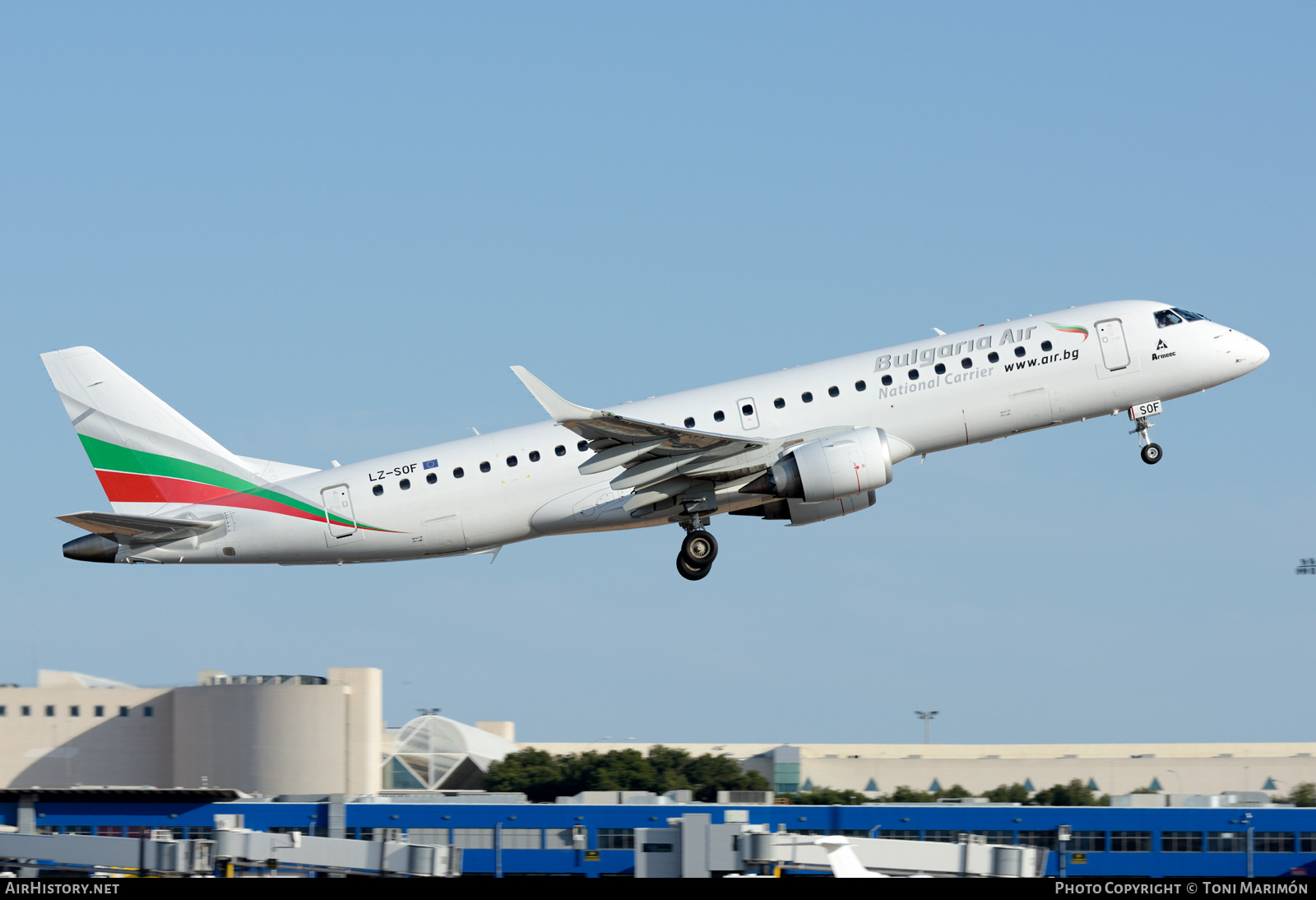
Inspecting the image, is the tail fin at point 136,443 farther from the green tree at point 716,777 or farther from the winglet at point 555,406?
the green tree at point 716,777

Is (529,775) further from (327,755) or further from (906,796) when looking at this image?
(906,796)

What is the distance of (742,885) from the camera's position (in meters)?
26.6

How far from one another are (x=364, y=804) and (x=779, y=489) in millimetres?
29375

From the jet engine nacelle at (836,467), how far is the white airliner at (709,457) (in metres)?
0.05

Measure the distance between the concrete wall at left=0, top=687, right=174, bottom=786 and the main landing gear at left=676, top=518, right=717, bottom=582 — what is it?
70856 mm

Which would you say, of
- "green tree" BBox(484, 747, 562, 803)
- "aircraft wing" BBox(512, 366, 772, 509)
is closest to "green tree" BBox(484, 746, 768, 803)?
"green tree" BBox(484, 747, 562, 803)

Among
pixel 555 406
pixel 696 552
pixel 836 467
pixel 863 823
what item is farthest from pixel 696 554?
pixel 863 823

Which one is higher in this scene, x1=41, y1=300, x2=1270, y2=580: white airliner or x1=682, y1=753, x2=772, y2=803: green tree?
x1=41, y1=300, x2=1270, y2=580: white airliner

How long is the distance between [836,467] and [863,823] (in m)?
24.4

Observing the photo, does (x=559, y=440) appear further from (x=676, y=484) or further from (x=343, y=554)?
(x=343, y=554)

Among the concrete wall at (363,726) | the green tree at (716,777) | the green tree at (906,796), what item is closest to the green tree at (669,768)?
the green tree at (716,777)

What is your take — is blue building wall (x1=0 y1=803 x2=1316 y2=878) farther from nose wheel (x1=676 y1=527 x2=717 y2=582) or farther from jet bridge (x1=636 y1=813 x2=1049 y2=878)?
nose wheel (x1=676 y1=527 x2=717 y2=582)

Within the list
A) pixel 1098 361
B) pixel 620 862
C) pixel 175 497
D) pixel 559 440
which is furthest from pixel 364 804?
pixel 1098 361

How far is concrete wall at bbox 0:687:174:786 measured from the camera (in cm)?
10412
